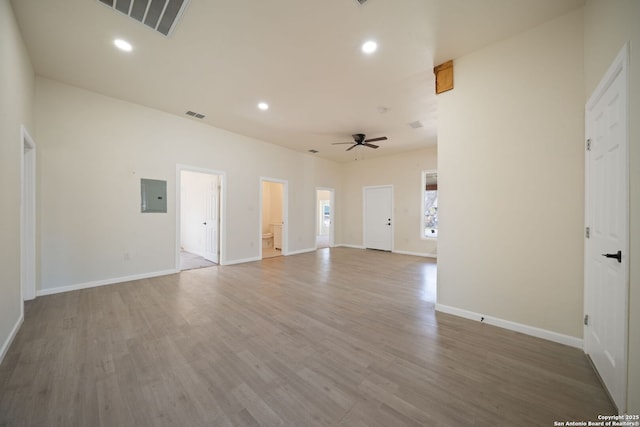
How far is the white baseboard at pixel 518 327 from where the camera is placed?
7.04 feet

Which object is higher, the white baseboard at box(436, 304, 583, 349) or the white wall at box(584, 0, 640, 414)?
the white wall at box(584, 0, 640, 414)

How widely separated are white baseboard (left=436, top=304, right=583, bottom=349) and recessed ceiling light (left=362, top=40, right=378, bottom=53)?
3.09 metres

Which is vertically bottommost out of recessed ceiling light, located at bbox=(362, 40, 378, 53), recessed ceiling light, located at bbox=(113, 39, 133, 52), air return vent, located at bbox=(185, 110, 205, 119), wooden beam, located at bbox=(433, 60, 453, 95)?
wooden beam, located at bbox=(433, 60, 453, 95)

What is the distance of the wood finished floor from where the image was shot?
54.9 inches

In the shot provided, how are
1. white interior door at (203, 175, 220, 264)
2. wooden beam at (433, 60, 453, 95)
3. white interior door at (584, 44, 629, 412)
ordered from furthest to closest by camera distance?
white interior door at (203, 175, 220, 264) → wooden beam at (433, 60, 453, 95) → white interior door at (584, 44, 629, 412)

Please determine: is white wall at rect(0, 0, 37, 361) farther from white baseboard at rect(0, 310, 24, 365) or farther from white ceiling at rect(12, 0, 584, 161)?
white ceiling at rect(12, 0, 584, 161)

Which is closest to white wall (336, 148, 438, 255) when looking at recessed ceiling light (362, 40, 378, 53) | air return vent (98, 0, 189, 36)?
recessed ceiling light (362, 40, 378, 53)

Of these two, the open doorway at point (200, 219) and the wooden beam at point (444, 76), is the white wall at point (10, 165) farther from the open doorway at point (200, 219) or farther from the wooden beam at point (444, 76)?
the wooden beam at point (444, 76)

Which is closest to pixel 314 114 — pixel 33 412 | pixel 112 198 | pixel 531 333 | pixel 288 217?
pixel 288 217

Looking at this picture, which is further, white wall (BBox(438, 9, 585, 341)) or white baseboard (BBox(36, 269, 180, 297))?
white baseboard (BBox(36, 269, 180, 297))

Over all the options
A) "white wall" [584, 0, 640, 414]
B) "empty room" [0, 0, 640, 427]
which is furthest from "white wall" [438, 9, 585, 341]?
"white wall" [584, 0, 640, 414]

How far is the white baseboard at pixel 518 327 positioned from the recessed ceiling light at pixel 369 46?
309cm

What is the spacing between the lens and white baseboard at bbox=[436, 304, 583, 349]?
7.04ft

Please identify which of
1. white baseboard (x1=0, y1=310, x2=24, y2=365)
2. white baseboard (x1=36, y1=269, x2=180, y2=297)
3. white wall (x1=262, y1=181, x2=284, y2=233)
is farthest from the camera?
white wall (x1=262, y1=181, x2=284, y2=233)
